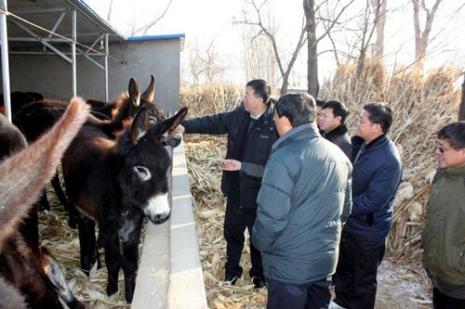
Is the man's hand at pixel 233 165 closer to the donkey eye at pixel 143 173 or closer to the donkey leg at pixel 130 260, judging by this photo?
the donkey eye at pixel 143 173

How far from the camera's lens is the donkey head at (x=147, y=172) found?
3.59 metres

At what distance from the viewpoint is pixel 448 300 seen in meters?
3.23

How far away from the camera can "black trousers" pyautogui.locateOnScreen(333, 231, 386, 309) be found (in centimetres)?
401

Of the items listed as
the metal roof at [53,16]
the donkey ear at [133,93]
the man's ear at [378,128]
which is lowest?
the man's ear at [378,128]

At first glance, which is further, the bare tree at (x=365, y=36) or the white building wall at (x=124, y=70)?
the white building wall at (x=124, y=70)

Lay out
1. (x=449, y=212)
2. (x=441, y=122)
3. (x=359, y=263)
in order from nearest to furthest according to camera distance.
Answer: (x=449, y=212), (x=359, y=263), (x=441, y=122)

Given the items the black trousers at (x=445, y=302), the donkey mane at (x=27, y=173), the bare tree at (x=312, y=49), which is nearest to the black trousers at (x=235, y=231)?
the black trousers at (x=445, y=302)

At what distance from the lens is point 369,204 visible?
12.3 ft

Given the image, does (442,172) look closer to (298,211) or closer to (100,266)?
(298,211)

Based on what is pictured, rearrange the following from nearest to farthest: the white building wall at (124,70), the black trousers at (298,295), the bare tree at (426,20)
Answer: the black trousers at (298,295) → the white building wall at (124,70) → the bare tree at (426,20)

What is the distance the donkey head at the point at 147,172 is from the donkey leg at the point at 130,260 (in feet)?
1.13

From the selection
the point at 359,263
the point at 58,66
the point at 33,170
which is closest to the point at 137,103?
the point at 359,263

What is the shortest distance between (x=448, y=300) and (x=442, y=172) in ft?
3.58

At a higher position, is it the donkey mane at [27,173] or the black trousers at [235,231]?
the donkey mane at [27,173]
